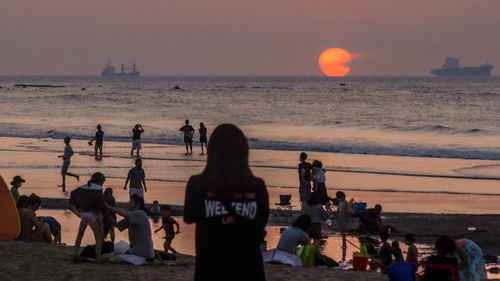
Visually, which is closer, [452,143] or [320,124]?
[452,143]

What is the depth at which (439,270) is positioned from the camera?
8.34 metres

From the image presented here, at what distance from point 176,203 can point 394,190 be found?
731 cm

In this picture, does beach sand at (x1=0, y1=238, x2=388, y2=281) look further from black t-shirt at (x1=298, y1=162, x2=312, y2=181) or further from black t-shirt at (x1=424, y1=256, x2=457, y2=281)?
black t-shirt at (x1=298, y1=162, x2=312, y2=181)

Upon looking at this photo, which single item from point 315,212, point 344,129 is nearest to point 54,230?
point 315,212

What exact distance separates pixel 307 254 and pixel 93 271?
3186 millimetres

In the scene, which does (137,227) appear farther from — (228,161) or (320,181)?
(320,181)

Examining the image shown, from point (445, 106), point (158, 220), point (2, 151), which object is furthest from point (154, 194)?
point (445, 106)

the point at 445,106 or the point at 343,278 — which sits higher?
the point at 445,106

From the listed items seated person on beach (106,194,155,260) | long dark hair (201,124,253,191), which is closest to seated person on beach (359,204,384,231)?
seated person on beach (106,194,155,260)

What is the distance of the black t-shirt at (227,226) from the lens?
4363mm

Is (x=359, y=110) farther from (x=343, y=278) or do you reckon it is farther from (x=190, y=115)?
(x=343, y=278)

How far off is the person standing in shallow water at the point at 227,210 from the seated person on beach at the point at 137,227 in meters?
6.02

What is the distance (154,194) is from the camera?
69.3 ft

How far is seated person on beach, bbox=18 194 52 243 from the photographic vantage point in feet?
40.5
